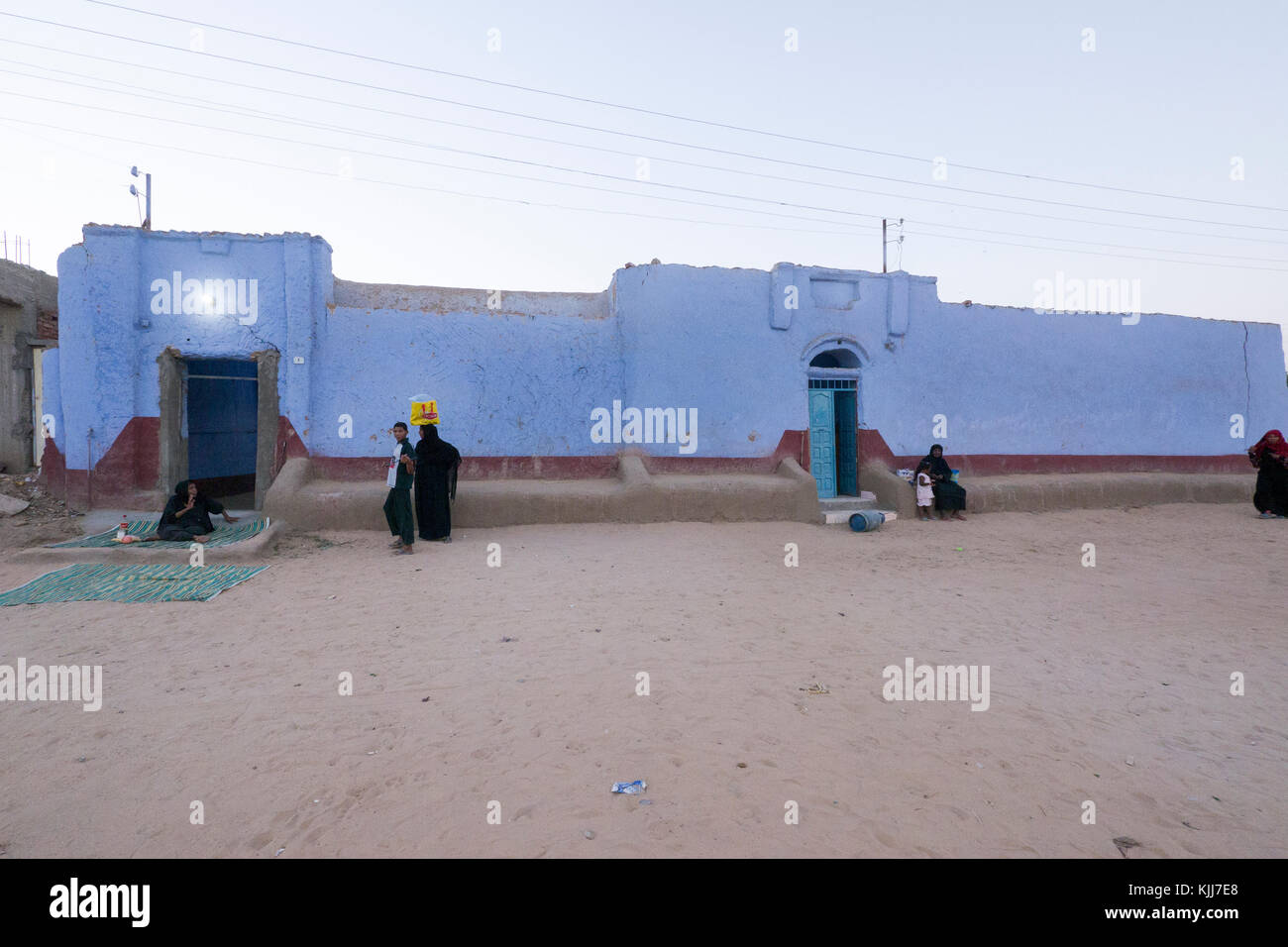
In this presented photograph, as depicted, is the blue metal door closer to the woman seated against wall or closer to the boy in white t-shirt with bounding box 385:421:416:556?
the woman seated against wall

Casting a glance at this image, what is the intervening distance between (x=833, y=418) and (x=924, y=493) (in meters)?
2.13

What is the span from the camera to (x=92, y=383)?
883 cm

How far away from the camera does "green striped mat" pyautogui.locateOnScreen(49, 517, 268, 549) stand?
7234 mm

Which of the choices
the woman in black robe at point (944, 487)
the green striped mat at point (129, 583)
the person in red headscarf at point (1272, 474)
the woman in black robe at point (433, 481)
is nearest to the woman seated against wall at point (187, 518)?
the green striped mat at point (129, 583)

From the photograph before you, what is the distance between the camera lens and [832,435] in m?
11.6

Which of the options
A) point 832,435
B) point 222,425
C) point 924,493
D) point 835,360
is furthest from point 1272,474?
point 222,425

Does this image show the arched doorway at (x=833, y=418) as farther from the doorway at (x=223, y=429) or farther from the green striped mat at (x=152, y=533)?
the doorway at (x=223, y=429)

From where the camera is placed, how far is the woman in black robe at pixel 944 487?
1073 centimetres

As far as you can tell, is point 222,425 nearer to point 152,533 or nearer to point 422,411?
point 152,533

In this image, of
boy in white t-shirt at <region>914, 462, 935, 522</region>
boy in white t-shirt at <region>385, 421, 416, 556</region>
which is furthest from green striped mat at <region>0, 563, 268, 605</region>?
boy in white t-shirt at <region>914, 462, 935, 522</region>

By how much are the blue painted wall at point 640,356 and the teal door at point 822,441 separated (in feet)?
1.63
